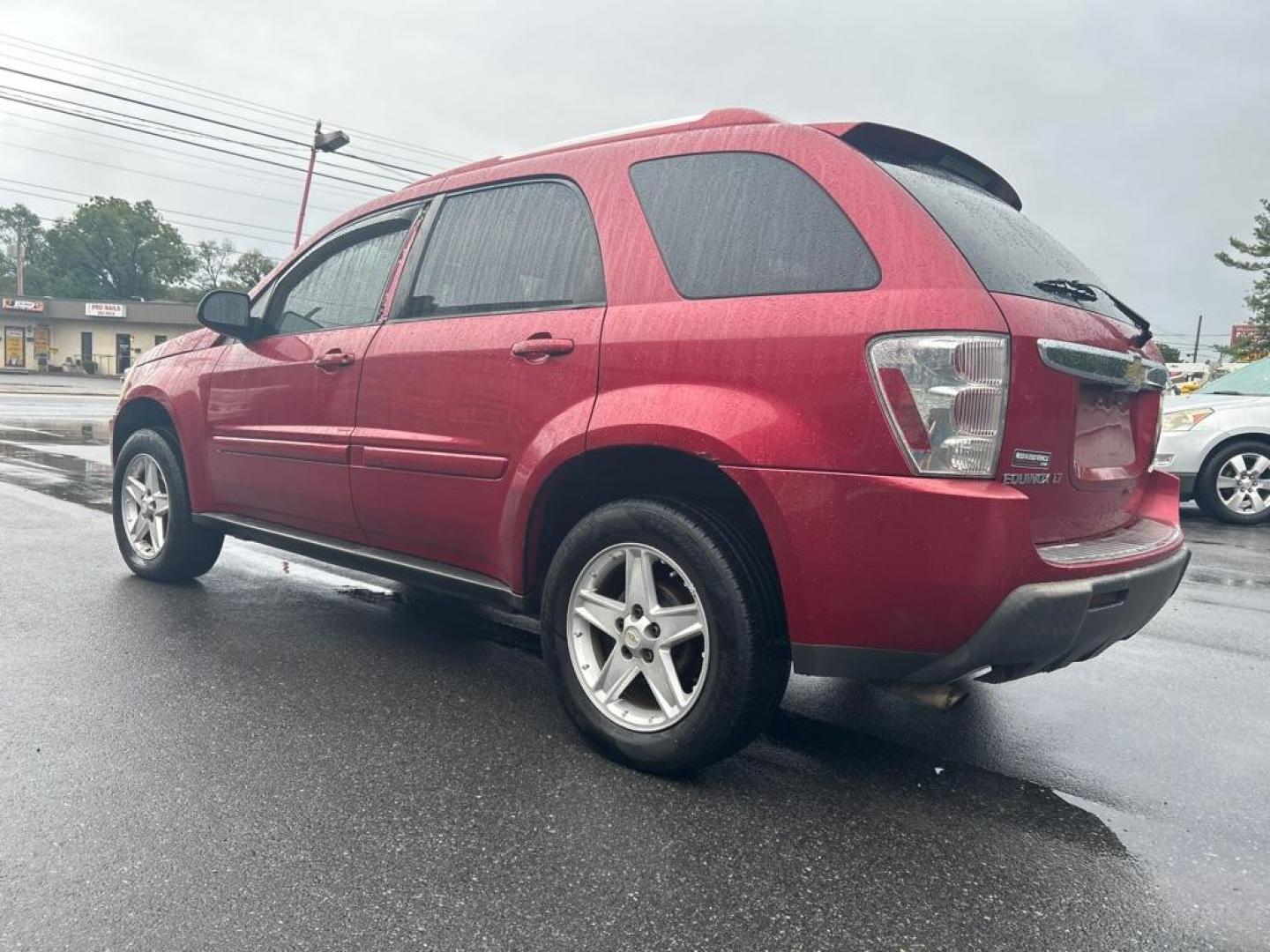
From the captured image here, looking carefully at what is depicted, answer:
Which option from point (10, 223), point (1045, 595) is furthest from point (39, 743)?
point (10, 223)

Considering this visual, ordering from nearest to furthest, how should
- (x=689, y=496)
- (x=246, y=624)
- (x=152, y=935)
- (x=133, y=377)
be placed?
(x=152, y=935) < (x=689, y=496) < (x=246, y=624) < (x=133, y=377)

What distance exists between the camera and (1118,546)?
2.49 metres

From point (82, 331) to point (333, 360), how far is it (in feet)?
217

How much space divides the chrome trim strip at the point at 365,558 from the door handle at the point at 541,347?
2.44ft

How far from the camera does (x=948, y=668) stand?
2195 millimetres

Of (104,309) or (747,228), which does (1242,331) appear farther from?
(104,309)

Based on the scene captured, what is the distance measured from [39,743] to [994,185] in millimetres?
3407

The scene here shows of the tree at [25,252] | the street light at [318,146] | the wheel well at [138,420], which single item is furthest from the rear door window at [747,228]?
the tree at [25,252]

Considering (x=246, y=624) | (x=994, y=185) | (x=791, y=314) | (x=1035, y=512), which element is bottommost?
(x=246, y=624)

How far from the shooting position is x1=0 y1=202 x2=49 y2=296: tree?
84.2 m

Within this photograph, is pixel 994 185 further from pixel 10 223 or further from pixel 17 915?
pixel 10 223

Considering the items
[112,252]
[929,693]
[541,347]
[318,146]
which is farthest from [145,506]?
[112,252]

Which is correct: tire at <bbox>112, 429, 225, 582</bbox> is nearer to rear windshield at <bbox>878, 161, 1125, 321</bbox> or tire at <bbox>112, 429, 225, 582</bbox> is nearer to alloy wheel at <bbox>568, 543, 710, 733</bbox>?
alloy wheel at <bbox>568, 543, 710, 733</bbox>

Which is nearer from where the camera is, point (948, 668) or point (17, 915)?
point (17, 915)
